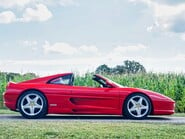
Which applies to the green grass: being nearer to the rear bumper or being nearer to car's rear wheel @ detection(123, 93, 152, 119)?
car's rear wheel @ detection(123, 93, 152, 119)

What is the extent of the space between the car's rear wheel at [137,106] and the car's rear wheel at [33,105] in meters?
1.92

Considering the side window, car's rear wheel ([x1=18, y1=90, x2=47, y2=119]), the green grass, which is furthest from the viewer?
the side window

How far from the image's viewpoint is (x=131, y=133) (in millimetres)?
8664

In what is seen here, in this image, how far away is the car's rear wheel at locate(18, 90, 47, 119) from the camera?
38.0ft

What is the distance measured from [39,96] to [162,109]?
2.94 meters

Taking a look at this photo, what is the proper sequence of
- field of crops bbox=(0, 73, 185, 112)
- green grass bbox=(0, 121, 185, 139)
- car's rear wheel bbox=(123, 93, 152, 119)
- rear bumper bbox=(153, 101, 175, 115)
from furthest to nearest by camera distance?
field of crops bbox=(0, 73, 185, 112) → rear bumper bbox=(153, 101, 175, 115) → car's rear wheel bbox=(123, 93, 152, 119) → green grass bbox=(0, 121, 185, 139)

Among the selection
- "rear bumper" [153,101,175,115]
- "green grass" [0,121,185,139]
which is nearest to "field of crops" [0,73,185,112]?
"rear bumper" [153,101,175,115]

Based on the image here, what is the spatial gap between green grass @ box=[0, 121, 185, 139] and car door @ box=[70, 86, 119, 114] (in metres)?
1.91

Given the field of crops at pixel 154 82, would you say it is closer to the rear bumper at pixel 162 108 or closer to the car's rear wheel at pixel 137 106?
the rear bumper at pixel 162 108

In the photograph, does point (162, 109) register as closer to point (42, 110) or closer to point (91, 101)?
point (91, 101)

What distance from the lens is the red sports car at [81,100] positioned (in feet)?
38.2

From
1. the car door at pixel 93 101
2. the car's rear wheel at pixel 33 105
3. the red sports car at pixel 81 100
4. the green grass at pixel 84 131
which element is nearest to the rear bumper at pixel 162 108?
the red sports car at pixel 81 100

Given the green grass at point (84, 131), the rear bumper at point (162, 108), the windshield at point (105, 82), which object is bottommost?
the green grass at point (84, 131)

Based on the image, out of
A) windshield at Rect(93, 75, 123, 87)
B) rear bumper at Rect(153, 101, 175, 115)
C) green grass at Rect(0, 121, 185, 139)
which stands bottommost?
green grass at Rect(0, 121, 185, 139)
